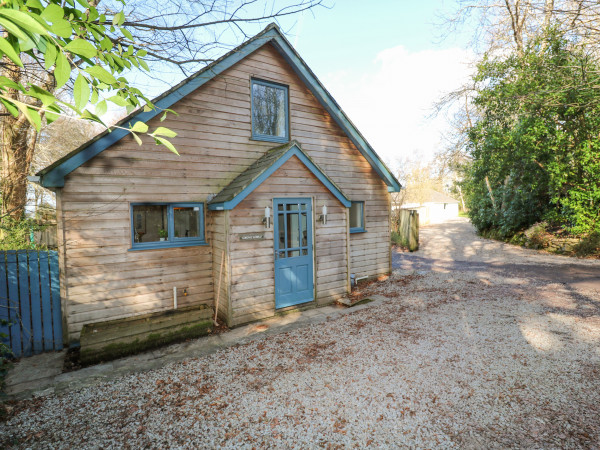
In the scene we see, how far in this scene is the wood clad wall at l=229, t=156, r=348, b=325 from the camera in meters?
6.32

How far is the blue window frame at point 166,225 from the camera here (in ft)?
20.2

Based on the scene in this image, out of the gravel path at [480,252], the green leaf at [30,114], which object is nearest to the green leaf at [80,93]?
the green leaf at [30,114]

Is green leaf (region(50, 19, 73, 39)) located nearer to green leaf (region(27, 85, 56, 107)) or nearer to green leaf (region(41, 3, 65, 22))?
green leaf (region(41, 3, 65, 22))

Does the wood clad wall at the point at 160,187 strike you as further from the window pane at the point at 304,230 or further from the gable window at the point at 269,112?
the window pane at the point at 304,230

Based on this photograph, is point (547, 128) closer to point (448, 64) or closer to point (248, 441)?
point (448, 64)

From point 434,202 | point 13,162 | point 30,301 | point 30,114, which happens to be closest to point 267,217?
point 30,301

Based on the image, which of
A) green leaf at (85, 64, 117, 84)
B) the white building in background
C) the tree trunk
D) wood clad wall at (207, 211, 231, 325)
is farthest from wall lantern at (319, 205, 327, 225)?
the white building in background

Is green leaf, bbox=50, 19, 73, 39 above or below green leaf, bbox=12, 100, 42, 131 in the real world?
above

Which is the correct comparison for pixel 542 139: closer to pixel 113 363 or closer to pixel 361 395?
pixel 361 395

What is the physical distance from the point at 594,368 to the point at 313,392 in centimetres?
409

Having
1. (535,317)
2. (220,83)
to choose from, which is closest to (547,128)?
(535,317)

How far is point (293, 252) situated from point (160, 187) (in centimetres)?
330

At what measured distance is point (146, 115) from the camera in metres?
6.03

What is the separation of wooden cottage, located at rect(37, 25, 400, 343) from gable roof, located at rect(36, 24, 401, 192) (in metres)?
0.03
